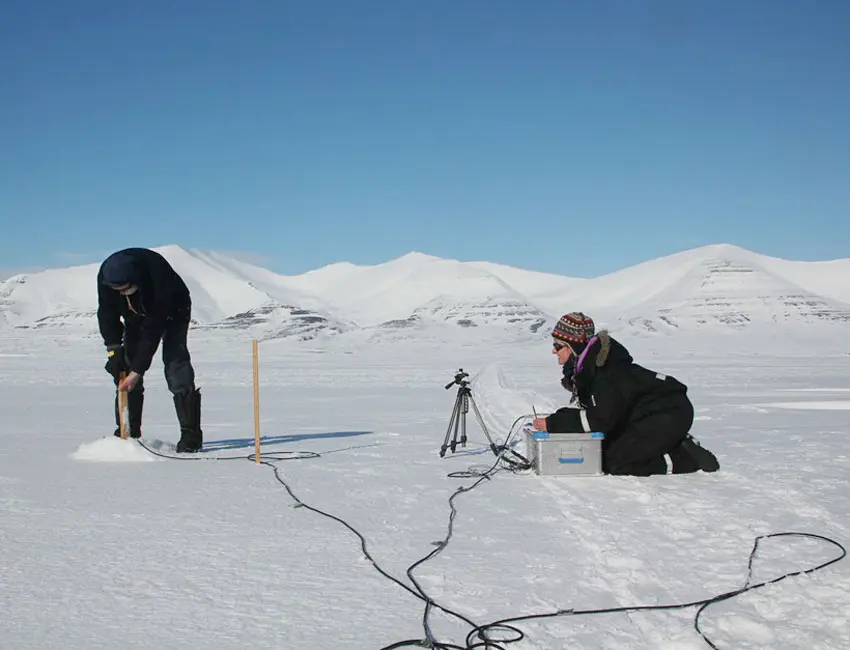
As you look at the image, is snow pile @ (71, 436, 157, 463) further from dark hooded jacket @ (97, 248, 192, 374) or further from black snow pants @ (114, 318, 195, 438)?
dark hooded jacket @ (97, 248, 192, 374)

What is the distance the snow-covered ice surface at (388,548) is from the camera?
231 centimetres

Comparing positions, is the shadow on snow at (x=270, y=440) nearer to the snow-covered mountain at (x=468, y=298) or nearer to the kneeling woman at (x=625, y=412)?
the kneeling woman at (x=625, y=412)

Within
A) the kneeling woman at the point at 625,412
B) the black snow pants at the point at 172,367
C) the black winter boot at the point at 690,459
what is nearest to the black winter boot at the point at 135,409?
the black snow pants at the point at 172,367

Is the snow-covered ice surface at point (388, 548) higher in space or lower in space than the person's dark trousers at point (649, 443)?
lower

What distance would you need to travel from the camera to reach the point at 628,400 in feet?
15.4

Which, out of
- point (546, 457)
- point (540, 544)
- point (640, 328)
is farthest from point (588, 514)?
point (640, 328)

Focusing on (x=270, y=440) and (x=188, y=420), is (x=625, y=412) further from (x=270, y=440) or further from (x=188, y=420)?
(x=270, y=440)

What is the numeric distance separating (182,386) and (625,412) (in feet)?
10.6

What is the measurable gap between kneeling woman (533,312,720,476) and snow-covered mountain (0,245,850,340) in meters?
59.0

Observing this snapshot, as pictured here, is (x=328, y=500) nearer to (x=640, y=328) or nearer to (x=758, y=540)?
(x=758, y=540)

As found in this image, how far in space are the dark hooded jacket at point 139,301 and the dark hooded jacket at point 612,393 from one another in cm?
288

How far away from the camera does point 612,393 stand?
183 inches

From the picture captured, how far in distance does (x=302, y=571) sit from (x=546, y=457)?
2.30 meters

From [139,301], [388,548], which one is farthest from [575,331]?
[139,301]
